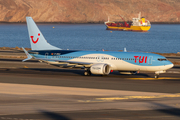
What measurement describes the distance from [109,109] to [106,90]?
11.6 m

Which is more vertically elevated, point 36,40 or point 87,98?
point 36,40

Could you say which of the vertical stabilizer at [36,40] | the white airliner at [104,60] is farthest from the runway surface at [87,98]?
the vertical stabilizer at [36,40]

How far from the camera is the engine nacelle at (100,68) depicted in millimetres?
53062

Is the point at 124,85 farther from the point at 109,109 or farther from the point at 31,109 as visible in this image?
the point at 31,109

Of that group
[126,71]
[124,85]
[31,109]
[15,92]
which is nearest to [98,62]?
[126,71]

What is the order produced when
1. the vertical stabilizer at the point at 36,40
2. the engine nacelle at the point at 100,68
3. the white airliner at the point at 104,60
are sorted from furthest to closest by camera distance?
the vertical stabilizer at the point at 36,40
the engine nacelle at the point at 100,68
the white airliner at the point at 104,60

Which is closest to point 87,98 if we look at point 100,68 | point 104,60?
point 100,68

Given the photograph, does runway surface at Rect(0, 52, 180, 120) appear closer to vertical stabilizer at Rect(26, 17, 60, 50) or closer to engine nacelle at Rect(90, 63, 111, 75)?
engine nacelle at Rect(90, 63, 111, 75)

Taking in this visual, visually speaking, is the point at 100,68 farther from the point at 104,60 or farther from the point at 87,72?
the point at 87,72

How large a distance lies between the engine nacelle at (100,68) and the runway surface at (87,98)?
1.39 metres

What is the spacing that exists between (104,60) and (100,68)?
2206mm

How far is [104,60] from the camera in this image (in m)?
54.6

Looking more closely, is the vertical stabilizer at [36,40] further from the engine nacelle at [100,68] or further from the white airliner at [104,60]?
the engine nacelle at [100,68]

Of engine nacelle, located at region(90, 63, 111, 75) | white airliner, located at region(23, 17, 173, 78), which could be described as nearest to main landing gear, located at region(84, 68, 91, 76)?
white airliner, located at region(23, 17, 173, 78)
